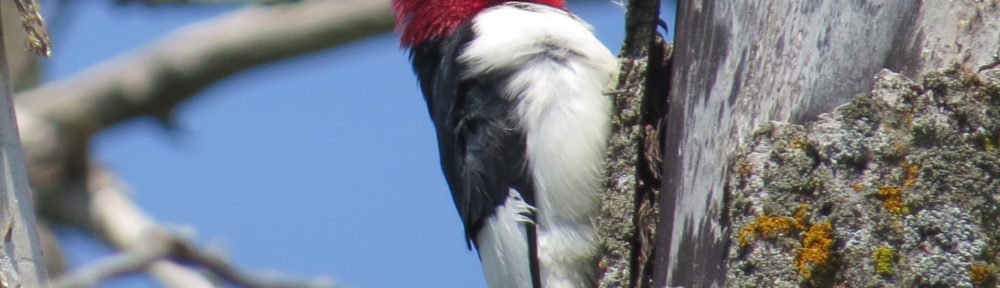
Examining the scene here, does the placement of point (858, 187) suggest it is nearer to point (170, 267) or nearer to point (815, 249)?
point (815, 249)

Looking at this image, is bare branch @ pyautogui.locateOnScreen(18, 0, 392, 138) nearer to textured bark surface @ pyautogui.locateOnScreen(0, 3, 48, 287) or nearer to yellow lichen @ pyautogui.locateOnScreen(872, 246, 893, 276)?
textured bark surface @ pyautogui.locateOnScreen(0, 3, 48, 287)

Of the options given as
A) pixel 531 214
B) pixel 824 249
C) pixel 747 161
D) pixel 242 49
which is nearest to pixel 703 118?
pixel 747 161

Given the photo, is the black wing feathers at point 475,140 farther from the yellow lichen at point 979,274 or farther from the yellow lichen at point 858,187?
the yellow lichen at point 979,274

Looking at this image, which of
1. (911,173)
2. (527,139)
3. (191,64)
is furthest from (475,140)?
(191,64)

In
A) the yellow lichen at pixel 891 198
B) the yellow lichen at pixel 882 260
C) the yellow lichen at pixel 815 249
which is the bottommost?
the yellow lichen at pixel 882 260

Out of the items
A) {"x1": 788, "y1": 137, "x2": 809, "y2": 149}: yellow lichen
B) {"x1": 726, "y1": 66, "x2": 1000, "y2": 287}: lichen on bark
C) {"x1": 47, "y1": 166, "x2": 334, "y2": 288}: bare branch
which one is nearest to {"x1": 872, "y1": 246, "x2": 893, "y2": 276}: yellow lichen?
{"x1": 726, "y1": 66, "x2": 1000, "y2": 287}: lichen on bark

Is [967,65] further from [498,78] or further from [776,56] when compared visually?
[498,78]

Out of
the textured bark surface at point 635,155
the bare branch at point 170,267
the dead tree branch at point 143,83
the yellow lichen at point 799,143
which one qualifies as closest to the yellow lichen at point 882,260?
the yellow lichen at point 799,143
